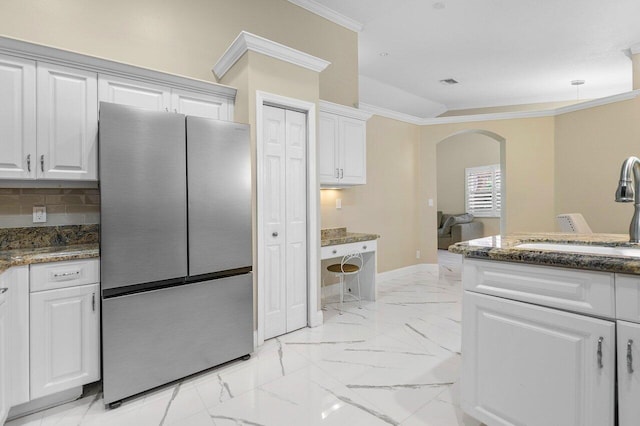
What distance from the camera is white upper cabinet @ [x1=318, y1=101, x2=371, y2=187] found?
3697 mm

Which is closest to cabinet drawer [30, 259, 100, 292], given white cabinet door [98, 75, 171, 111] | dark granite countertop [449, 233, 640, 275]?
white cabinet door [98, 75, 171, 111]

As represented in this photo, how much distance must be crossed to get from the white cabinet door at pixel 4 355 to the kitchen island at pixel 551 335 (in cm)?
234

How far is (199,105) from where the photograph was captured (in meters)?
2.76

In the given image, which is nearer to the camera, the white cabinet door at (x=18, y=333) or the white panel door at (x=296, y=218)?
the white cabinet door at (x=18, y=333)

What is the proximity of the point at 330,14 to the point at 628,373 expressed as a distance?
4360 mm

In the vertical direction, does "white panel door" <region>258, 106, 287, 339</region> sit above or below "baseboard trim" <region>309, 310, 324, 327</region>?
above

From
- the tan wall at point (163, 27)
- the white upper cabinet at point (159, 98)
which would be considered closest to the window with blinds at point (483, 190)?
the tan wall at point (163, 27)

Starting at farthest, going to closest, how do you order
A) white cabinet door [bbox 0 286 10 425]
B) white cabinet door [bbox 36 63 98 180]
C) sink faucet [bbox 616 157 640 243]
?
1. white cabinet door [bbox 36 63 98 180]
2. white cabinet door [bbox 0 286 10 425]
3. sink faucet [bbox 616 157 640 243]

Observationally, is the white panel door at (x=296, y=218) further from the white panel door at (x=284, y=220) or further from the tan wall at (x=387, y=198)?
the tan wall at (x=387, y=198)

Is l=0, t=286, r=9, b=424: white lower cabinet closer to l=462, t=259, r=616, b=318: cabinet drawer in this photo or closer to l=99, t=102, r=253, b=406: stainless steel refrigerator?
l=99, t=102, r=253, b=406: stainless steel refrigerator

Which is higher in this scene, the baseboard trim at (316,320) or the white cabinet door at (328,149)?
the white cabinet door at (328,149)

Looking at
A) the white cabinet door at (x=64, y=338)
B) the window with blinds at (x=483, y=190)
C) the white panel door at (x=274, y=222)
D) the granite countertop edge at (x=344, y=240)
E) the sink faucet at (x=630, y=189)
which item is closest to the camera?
the sink faucet at (x=630, y=189)

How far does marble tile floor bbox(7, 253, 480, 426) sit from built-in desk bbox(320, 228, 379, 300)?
816 millimetres

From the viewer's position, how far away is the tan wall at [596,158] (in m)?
4.52
